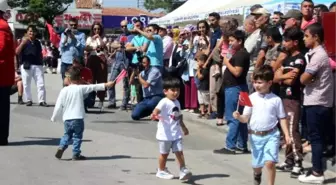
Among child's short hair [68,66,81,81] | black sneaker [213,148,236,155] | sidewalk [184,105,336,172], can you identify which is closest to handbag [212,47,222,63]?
sidewalk [184,105,336,172]

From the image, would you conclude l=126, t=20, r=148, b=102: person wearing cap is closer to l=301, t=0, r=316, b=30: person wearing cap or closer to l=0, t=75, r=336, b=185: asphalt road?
l=0, t=75, r=336, b=185: asphalt road

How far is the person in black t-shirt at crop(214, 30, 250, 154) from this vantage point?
1018cm

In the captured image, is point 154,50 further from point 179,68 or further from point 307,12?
point 307,12

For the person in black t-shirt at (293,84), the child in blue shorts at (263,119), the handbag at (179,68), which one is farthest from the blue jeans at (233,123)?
the handbag at (179,68)

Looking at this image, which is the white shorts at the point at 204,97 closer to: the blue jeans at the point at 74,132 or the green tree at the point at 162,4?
the blue jeans at the point at 74,132

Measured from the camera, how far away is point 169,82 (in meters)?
8.41

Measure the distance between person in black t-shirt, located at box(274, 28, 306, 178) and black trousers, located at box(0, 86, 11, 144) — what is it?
4272 millimetres

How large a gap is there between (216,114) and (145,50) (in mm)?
1939

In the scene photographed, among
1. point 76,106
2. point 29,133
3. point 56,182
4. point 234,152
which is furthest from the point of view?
point 29,133

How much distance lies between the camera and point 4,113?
35.4 feet

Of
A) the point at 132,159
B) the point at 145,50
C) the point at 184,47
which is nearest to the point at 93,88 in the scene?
the point at 132,159

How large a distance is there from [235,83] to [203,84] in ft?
13.2

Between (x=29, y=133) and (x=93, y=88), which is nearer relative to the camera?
(x=93, y=88)

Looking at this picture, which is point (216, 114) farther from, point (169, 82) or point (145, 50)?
point (169, 82)
